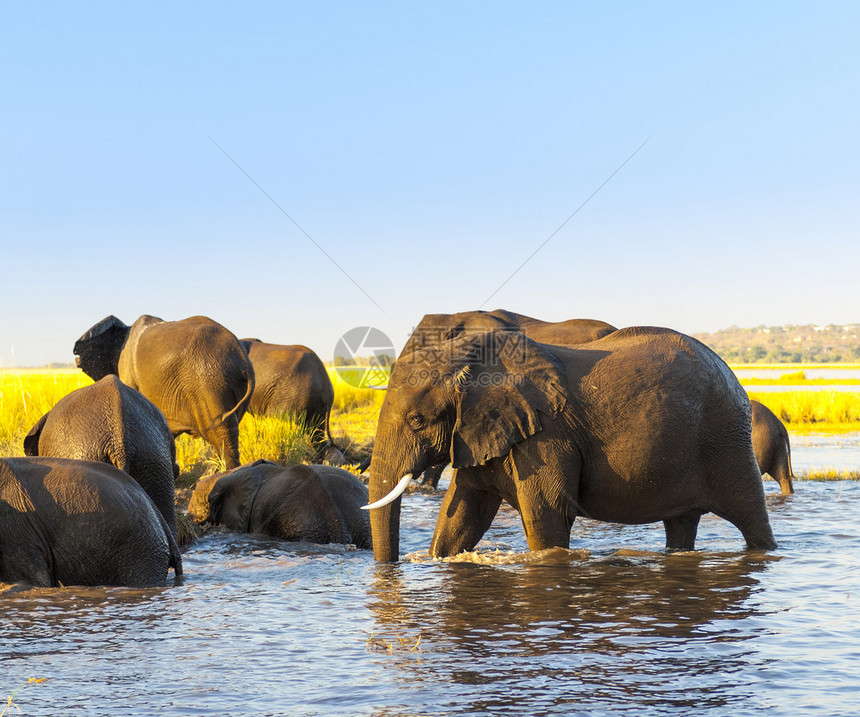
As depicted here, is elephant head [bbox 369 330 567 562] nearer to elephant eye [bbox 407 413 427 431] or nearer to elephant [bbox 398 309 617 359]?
elephant eye [bbox 407 413 427 431]

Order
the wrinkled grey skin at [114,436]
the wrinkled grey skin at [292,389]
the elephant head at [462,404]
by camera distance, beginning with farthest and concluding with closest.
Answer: the wrinkled grey skin at [292,389] → the wrinkled grey skin at [114,436] → the elephant head at [462,404]

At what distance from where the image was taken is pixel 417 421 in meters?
8.10

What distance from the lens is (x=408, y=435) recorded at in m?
8.13

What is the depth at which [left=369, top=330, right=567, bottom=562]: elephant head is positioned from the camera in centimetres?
797

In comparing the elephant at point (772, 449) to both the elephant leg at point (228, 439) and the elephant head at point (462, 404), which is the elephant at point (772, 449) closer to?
the elephant leg at point (228, 439)

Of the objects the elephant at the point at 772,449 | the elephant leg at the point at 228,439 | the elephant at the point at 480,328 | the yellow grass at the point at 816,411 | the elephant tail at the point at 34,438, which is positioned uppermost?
the elephant at the point at 480,328

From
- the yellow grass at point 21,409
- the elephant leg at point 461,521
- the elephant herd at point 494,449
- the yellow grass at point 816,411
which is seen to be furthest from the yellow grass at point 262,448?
the yellow grass at point 816,411

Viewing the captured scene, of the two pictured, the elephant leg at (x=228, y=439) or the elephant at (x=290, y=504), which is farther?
the elephant leg at (x=228, y=439)

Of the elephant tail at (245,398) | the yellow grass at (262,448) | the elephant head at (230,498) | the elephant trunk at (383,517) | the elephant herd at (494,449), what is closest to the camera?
the elephant herd at (494,449)

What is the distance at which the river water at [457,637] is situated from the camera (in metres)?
4.95

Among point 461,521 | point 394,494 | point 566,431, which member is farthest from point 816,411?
point 394,494

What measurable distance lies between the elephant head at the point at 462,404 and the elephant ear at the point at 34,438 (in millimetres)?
2826

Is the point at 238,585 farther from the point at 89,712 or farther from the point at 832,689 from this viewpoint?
the point at 832,689

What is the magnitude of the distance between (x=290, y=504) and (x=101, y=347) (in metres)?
8.72
